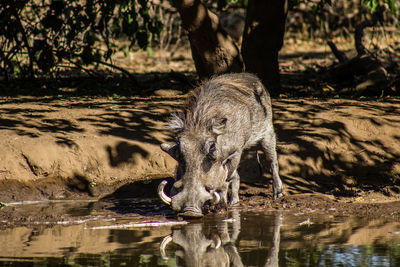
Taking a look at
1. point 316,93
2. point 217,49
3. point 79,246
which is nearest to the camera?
point 79,246

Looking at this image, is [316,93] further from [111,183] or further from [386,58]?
[111,183]

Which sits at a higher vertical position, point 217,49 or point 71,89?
point 217,49

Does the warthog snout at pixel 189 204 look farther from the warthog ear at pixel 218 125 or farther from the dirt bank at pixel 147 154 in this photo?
the dirt bank at pixel 147 154

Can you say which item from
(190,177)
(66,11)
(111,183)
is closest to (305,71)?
(66,11)

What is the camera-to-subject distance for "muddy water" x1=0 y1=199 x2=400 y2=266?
12.1ft

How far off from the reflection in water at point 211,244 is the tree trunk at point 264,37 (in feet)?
13.4

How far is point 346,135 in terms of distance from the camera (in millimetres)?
6707

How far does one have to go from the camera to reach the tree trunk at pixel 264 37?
8.59 meters

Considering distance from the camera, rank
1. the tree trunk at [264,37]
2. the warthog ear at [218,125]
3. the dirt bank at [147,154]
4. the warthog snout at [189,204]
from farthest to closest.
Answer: the tree trunk at [264,37] < the dirt bank at [147,154] < the warthog ear at [218,125] < the warthog snout at [189,204]

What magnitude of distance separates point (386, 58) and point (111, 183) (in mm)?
6608

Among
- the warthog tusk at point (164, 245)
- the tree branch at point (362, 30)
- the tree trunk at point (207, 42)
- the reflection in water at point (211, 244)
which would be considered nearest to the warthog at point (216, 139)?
the reflection in water at point (211, 244)

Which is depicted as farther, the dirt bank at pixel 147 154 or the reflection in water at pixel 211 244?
the dirt bank at pixel 147 154

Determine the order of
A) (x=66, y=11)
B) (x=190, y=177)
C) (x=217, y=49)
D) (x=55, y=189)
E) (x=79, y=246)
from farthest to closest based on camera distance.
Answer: (x=217, y=49), (x=66, y=11), (x=55, y=189), (x=190, y=177), (x=79, y=246)

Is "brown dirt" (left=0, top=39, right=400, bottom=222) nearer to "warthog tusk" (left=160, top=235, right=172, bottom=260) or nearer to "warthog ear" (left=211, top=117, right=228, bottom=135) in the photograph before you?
"warthog ear" (left=211, top=117, right=228, bottom=135)
